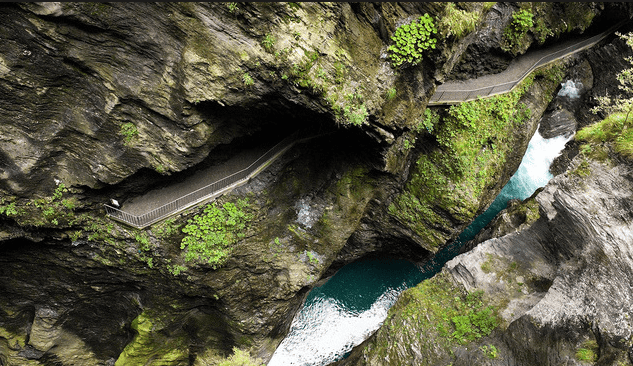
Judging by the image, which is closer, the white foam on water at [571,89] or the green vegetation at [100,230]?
the green vegetation at [100,230]

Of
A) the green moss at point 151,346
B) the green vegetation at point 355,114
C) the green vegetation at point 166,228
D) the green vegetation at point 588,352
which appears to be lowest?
the green moss at point 151,346

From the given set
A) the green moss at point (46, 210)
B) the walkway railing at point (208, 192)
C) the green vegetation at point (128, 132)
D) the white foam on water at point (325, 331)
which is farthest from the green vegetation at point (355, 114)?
the white foam on water at point (325, 331)

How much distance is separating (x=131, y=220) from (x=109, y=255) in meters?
1.58

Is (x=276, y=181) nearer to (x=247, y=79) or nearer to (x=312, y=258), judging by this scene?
(x=312, y=258)

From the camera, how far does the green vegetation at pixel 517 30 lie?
1492 cm

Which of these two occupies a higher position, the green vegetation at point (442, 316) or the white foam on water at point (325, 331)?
the green vegetation at point (442, 316)

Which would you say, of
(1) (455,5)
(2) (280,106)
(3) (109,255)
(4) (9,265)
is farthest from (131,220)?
(1) (455,5)

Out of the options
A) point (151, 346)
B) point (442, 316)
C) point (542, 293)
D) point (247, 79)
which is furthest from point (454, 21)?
point (151, 346)

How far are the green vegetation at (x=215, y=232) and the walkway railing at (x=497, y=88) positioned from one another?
9.87 meters

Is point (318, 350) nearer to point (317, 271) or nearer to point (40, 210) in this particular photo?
point (317, 271)

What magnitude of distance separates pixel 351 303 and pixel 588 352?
11.1 m

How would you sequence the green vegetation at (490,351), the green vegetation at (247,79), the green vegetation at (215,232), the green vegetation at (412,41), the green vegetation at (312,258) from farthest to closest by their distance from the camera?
the green vegetation at (312,258) → the green vegetation at (215,232) → the green vegetation at (490,351) → the green vegetation at (412,41) → the green vegetation at (247,79)

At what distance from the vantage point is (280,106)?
10883mm

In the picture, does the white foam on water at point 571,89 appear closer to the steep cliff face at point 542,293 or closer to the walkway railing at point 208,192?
the steep cliff face at point 542,293
